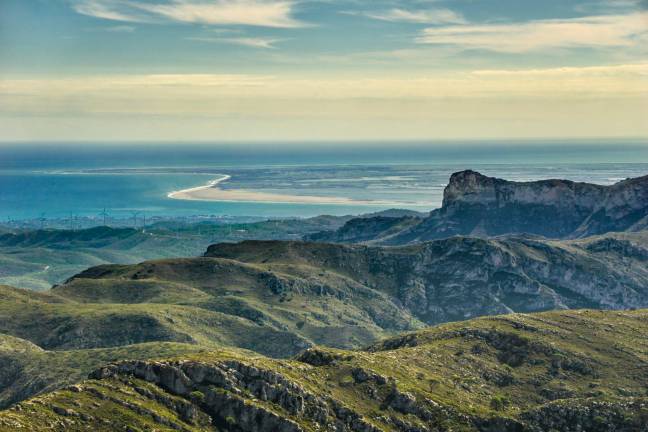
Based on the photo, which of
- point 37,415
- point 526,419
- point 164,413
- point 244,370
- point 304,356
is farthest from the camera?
point 304,356

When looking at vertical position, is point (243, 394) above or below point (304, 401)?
above

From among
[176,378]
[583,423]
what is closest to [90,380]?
[176,378]

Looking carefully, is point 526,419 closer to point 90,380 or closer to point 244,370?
point 244,370

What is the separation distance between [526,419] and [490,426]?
25.7 feet

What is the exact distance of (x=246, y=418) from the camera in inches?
6368

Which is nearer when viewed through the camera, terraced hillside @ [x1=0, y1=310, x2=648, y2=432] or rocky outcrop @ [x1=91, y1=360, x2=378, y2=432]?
terraced hillside @ [x1=0, y1=310, x2=648, y2=432]

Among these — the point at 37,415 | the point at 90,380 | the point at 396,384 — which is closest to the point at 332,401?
the point at 396,384

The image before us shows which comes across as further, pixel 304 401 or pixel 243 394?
pixel 304 401

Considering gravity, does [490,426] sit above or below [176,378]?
below

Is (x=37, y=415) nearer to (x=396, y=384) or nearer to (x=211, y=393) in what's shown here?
(x=211, y=393)

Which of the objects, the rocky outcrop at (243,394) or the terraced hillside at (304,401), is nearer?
the terraced hillside at (304,401)

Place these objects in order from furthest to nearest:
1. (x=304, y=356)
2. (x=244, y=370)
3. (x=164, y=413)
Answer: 1. (x=304, y=356)
2. (x=244, y=370)
3. (x=164, y=413)

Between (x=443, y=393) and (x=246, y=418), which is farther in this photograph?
(x=443, y=393)

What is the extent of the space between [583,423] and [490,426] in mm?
16509
